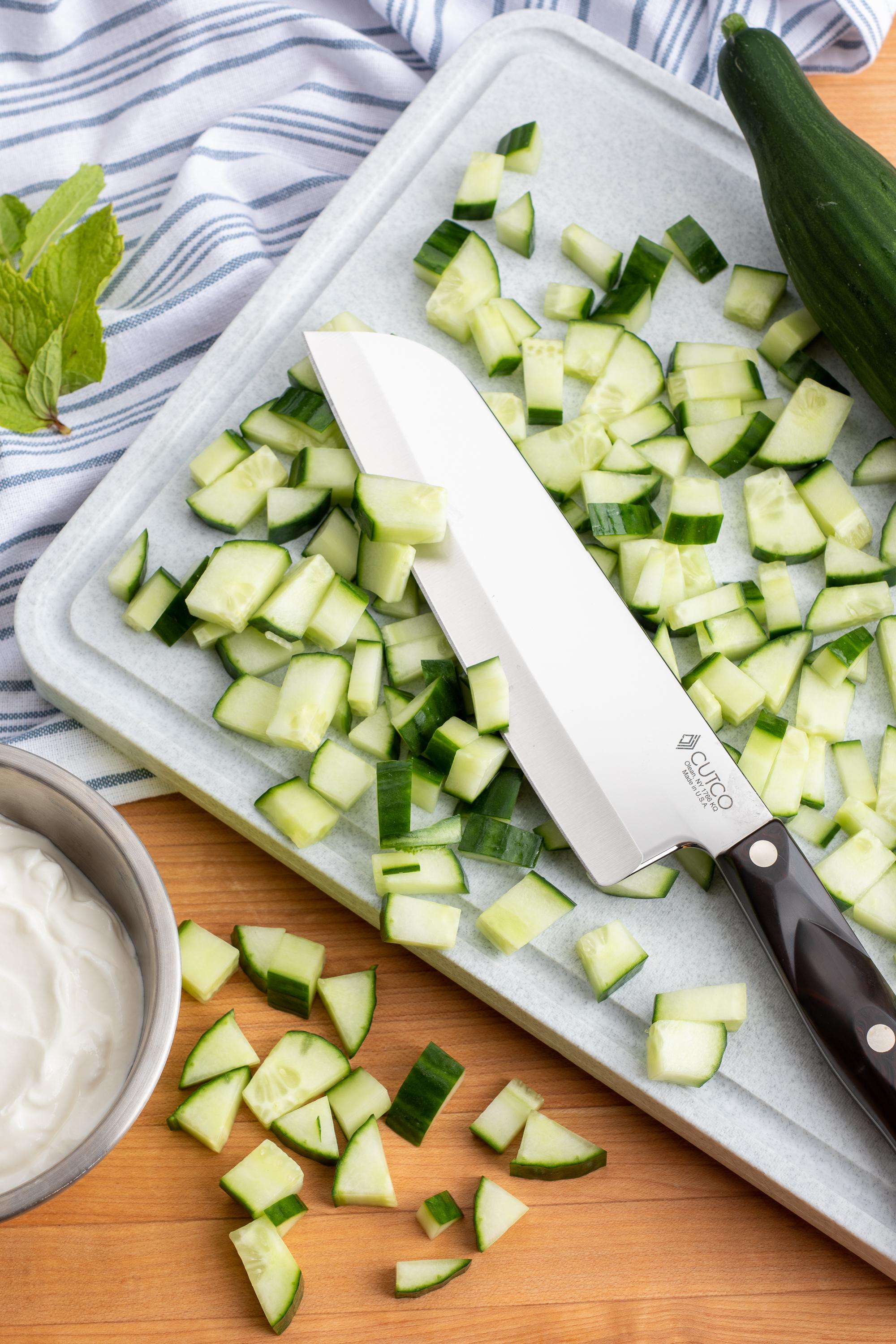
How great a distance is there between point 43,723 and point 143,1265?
93 centimetres

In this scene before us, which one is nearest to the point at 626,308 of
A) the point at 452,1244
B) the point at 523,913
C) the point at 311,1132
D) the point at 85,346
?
the point at 85,346

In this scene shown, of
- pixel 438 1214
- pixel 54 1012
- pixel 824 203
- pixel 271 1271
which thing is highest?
pixel 824 203

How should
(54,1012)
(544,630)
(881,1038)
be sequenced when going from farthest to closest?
1. (544,630)
2. (881,1038)
3. (54,1012)

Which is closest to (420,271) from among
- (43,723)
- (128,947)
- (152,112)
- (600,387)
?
(600,387)

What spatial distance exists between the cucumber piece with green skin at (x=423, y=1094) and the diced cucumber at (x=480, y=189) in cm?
159

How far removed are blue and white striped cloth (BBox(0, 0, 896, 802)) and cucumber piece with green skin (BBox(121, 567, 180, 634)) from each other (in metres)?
0.57

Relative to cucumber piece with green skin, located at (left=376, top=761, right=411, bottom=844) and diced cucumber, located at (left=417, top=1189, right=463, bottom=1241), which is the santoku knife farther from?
diced cucumber, located at (left=417, top=1189, right=463, bottom=1241)

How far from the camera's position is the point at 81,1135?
62.7 inches

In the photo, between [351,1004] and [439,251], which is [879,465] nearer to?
[439,251]

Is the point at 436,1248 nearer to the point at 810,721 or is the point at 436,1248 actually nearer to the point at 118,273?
the point at 810,721

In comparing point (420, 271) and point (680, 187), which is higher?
point (680, 187)

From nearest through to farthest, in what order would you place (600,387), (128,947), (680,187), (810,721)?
1. (128,947)
2. (810,721)
3. (600,387)
4. (680,187)

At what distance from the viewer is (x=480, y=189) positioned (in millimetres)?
2279

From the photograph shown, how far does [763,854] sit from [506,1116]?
61cm
